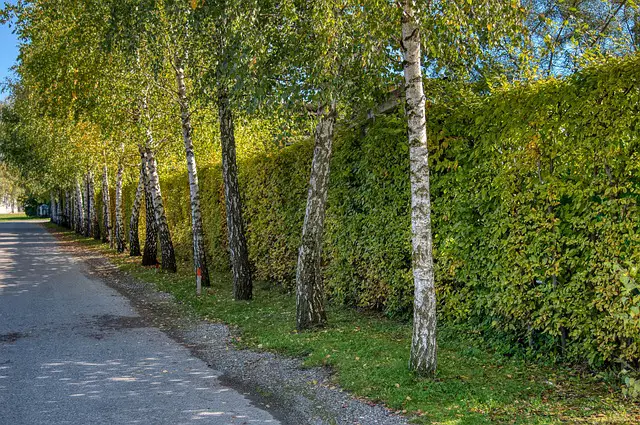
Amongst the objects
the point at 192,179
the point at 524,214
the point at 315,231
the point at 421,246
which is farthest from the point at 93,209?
the point at 524,214

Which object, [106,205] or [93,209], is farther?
[93,209]

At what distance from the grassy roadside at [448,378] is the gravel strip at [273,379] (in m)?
0.20

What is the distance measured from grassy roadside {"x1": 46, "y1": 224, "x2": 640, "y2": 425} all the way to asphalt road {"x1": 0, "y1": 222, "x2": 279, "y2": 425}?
131cm

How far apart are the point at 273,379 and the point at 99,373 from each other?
7.09 ft

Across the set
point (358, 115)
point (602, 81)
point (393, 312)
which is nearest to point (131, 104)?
point (358, 115)

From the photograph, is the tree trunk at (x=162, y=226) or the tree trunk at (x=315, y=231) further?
the tree trunk at (x=162, y=226)

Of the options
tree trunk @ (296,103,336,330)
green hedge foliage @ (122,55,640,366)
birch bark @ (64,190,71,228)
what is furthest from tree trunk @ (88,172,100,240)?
tree trunk @ (296,103,336,330)

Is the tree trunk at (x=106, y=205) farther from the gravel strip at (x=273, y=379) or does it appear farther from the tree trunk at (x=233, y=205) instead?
the gravel strip at (x=273, y=379)

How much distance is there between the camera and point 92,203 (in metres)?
32.1

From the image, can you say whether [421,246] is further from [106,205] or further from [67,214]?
[67,214]

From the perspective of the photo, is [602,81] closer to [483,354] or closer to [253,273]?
[483,354]

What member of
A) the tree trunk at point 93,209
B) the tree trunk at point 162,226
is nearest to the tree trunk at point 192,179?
the tree trunk at point 162,226

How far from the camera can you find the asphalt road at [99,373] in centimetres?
557

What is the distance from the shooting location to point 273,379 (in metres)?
6.84
